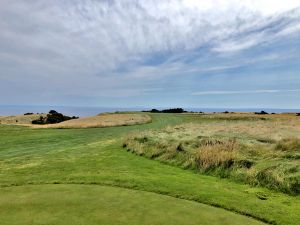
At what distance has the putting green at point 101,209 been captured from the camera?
26.5 ft

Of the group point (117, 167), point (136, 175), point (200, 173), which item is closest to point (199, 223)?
point (136, 175)

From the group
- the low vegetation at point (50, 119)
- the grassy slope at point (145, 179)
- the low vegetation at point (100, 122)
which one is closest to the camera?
the grassy slope at point (145, 179)

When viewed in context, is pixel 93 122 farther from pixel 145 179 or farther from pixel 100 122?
pixel 145 179

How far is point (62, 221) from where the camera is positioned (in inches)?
313

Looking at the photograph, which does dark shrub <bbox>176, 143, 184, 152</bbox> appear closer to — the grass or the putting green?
the putting green

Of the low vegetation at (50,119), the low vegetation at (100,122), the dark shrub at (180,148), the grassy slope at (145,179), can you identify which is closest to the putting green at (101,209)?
the grassy slope at (145,179)

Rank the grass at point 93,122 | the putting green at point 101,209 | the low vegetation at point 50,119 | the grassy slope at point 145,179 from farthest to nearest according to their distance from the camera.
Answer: the low vegetation at point 50,119 → the grass at point 93,122 → the grassy slope at point 145,179 → the putting green at point 101,209

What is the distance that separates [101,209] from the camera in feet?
29.2

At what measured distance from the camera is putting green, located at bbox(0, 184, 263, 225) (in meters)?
8.09

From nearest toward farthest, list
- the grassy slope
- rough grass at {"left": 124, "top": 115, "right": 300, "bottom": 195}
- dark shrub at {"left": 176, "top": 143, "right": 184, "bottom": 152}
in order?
the grassy slope → rough grass at {"left": 124, "top": 115, "right": 300, "bottom": 195} → dark shrub at {"left": 176, "top": 143, "right": 184, "bottom": 152}

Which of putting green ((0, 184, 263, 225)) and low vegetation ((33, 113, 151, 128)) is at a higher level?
low vegetation ((33, 113, 151, 128))

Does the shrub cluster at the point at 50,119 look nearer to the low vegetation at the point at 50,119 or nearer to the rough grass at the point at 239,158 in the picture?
the low vegetation at the point at 50,119

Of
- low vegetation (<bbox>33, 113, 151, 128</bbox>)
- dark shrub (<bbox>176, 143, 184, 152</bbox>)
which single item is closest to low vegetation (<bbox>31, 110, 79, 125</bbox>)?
low vegetation (<bbox>33, 113, 151, 128</bbox>)

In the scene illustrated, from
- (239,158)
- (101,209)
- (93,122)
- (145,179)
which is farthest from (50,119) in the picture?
(101,209)
